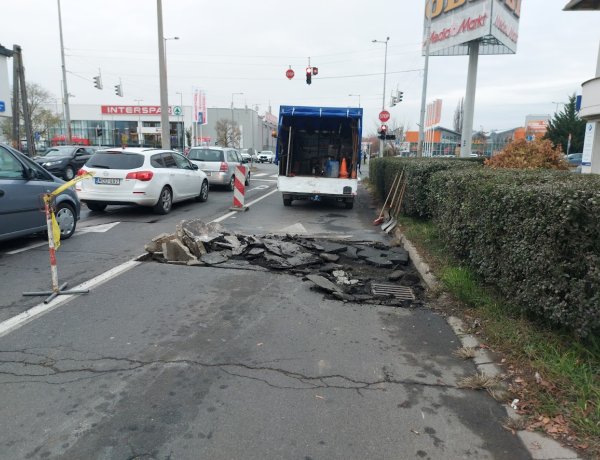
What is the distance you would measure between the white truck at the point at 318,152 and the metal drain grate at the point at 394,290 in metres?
7.77

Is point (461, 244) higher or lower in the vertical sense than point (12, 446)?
higher

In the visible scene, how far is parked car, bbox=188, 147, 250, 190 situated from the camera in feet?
60.5

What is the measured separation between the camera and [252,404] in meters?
3.23

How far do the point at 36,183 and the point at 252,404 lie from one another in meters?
6.44

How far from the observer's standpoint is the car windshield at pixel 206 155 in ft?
62.0

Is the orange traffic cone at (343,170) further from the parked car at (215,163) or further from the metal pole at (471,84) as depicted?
the metal pole at (471,84)

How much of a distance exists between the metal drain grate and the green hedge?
853mm

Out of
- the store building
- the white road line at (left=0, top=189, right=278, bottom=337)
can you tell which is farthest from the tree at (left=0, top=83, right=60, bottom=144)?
the white road line at (left=0, top=189, right=278, bottom=337)

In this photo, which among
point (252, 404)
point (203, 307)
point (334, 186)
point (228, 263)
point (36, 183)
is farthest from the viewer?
point (334, 186)

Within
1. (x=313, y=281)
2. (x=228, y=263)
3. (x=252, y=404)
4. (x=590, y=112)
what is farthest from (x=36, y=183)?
(x=590, y=112)

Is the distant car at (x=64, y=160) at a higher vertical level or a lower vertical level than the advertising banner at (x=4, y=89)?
lower

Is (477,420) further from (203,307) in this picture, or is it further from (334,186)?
(334,186)

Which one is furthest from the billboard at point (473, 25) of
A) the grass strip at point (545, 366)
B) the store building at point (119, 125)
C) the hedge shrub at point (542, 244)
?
the store building at point (119, 125)

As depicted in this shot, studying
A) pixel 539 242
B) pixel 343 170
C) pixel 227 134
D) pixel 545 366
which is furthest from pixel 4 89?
pixel 227 134
